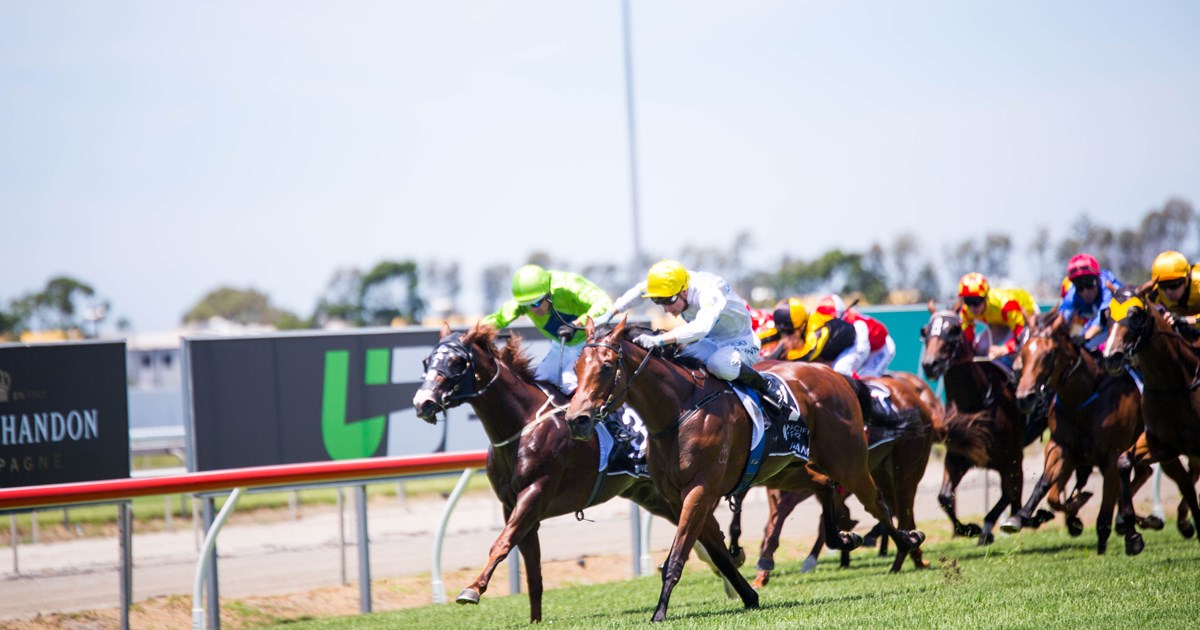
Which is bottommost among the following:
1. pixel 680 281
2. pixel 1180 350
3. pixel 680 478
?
pixel 680 478

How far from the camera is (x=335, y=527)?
15.2 metres

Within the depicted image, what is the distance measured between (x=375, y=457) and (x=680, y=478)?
4175 millimetres

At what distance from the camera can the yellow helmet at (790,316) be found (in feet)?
30.7

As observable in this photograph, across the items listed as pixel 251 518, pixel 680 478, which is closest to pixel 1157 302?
pixel 680 478

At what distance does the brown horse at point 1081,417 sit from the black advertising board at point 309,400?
481cm

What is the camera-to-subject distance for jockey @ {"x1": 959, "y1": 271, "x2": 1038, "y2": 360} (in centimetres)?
970

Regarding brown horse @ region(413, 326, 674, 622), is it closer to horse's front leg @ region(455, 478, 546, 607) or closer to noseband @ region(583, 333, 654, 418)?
horse's front leg @ region(455, 478, 546, 607)

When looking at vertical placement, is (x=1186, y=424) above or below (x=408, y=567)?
above

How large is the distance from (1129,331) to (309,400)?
6.12 meters

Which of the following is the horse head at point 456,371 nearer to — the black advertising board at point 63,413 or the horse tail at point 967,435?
the black advertising board at point 63,413

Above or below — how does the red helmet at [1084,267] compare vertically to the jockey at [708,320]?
above

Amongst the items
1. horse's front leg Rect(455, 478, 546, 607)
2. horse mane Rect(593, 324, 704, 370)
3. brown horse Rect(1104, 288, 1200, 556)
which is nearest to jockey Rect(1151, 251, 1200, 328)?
brown horse Rect(1104, 288, 1200, 556)

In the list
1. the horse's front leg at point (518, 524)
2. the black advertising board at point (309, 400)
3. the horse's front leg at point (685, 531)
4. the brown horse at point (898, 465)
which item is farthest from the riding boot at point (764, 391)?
the black advertising board at point (309, 400)

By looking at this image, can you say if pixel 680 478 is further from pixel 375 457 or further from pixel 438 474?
pixel 375 457
